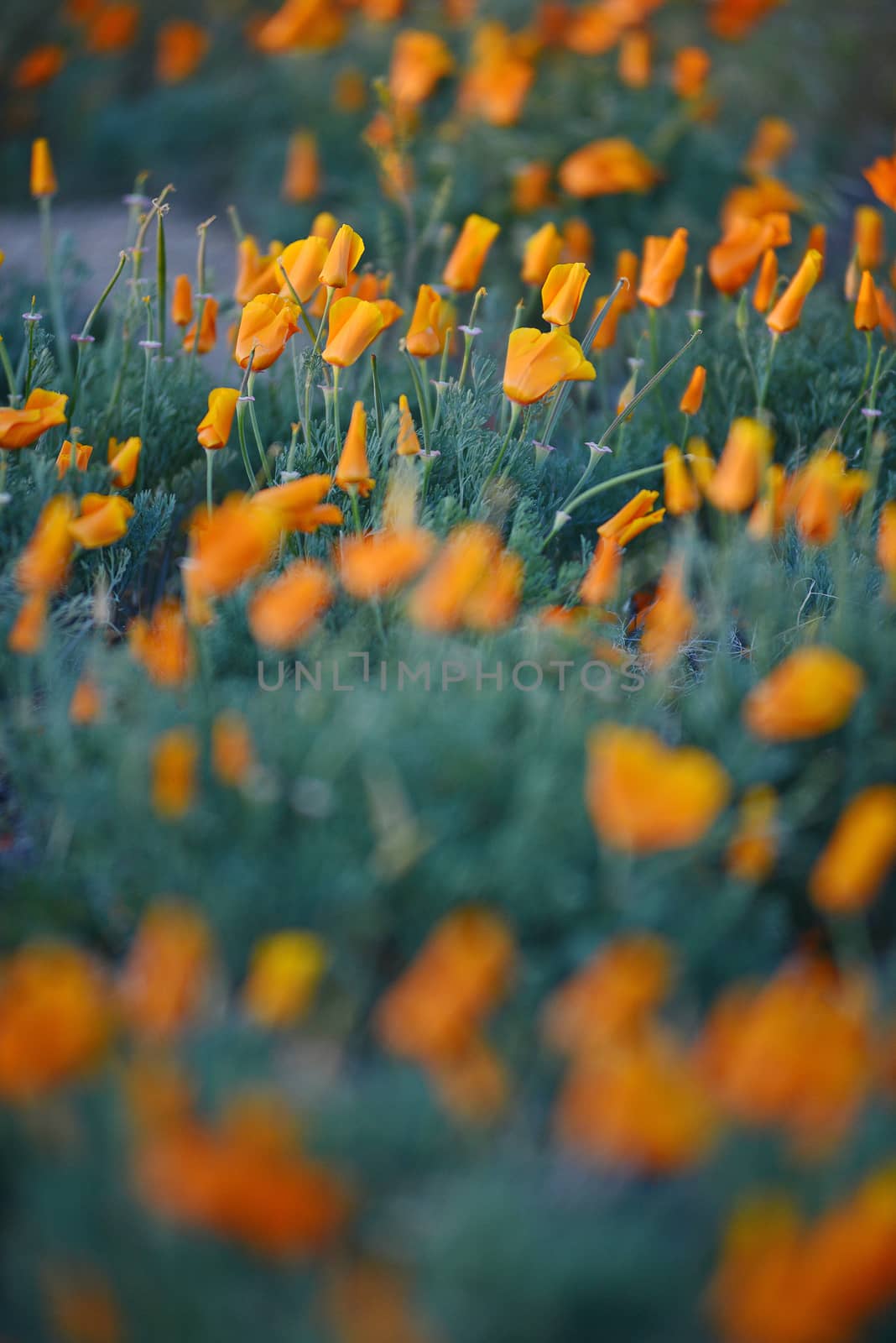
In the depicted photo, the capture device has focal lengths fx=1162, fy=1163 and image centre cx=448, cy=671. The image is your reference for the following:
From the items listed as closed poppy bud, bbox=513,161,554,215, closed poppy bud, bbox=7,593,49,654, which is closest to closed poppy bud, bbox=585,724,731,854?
closed poppy bud, bbox=7,593,49,654

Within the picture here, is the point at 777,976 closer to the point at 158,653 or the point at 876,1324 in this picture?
the point at 876,1324

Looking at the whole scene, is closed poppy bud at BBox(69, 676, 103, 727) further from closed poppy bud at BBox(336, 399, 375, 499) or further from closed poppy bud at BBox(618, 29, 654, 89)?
closed poppy bud at BBox(618, 29, 654, 89)

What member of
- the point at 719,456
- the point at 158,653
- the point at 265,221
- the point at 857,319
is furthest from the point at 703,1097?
the point at 265,221

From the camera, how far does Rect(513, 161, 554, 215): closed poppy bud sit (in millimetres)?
3580

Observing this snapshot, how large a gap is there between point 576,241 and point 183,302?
1.42 m

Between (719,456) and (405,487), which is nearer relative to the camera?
(405,487)

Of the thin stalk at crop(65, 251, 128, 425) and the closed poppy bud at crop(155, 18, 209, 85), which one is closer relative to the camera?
the thin stalk at crop(65, 251, 128, 425)

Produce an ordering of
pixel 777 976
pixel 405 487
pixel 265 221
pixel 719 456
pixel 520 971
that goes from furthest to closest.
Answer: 1. pixel 265 221
2. pixel 719 456
3. pixel 405 487
4. pixel 777 976
5. pixel 520 971

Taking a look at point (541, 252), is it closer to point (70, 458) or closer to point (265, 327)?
point (265, 327)

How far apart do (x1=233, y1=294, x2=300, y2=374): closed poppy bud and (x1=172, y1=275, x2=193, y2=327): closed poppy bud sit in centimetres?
40

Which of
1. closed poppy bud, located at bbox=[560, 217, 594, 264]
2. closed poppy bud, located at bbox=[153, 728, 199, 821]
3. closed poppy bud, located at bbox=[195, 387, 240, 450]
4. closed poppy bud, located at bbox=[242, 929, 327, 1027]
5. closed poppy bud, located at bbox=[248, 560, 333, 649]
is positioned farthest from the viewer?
closed poppy bud, located at bbox=[560, 217, 594, 264]

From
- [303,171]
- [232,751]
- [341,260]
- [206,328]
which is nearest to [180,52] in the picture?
[303,171]

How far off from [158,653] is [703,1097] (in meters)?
0.84

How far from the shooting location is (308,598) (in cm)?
123
